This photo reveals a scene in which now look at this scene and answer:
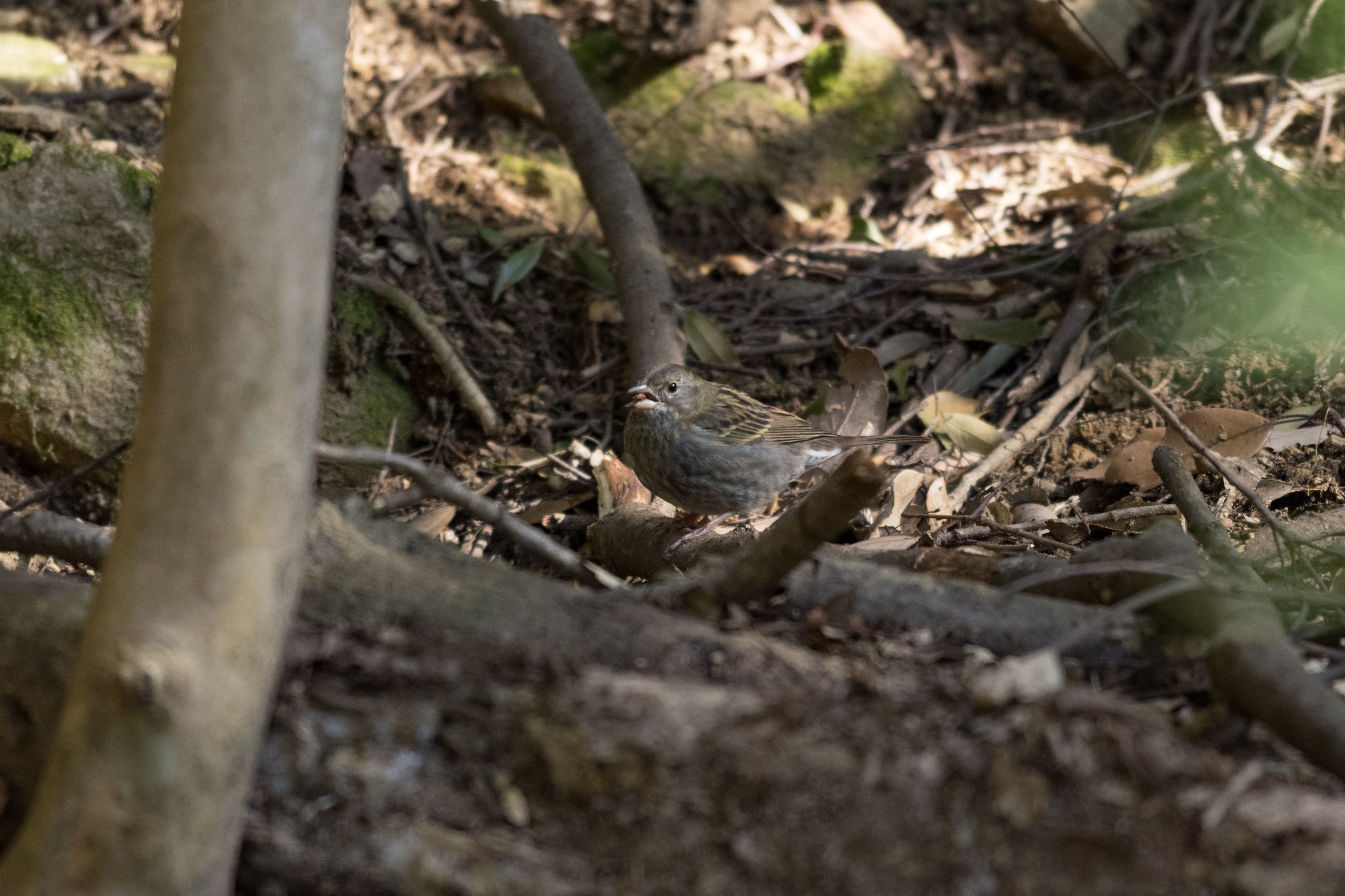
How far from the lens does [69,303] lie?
5012mm

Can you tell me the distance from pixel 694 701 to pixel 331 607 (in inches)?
31.6

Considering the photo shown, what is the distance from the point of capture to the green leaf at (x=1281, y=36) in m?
7.14

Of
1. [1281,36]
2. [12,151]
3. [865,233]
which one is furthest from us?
[1281,36]

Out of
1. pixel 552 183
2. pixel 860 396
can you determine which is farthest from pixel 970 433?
pixel 552 183

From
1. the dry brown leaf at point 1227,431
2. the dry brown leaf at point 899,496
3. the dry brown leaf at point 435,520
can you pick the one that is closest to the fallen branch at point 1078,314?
the dry brown leaf at point 899,496

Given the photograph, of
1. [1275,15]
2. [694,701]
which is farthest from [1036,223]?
[694,701]

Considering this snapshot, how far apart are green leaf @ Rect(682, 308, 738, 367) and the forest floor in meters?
0.02

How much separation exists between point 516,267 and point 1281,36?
487 cm

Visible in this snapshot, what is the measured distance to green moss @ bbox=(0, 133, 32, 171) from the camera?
505 cm

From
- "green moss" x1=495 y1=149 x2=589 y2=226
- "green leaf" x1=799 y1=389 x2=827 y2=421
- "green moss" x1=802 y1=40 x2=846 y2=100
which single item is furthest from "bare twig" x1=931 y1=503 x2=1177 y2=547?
"green moss" x1=802 y1=40 x2=846 y2=100

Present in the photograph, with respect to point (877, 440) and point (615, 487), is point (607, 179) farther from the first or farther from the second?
point (877, 440)

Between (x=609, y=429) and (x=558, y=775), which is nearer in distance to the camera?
(x=558, y=775)

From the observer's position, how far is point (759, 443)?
575 cm

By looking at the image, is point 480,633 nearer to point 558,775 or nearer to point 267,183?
point 558,775
